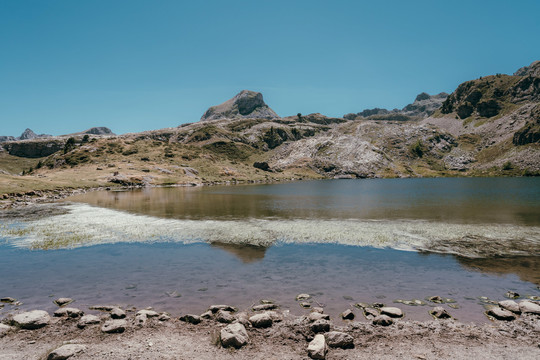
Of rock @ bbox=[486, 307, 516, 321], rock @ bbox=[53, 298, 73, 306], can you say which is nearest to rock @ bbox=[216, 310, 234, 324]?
rock @ bbox=[53, 298, 73, 306]

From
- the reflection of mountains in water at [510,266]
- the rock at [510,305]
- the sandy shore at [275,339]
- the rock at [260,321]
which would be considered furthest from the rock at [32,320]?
the reflection of mountains in water at [510,266]

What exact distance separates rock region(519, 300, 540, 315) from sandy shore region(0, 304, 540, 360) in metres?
0.31

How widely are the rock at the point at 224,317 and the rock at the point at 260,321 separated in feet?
3.68

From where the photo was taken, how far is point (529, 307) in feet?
52.6

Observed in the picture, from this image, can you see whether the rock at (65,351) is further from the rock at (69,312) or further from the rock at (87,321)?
the rock at (69,312)

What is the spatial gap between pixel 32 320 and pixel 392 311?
18.2 metres

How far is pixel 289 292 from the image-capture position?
19312 mm

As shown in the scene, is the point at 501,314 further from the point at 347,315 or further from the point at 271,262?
the point at 271,262

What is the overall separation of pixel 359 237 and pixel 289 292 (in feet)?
61.5

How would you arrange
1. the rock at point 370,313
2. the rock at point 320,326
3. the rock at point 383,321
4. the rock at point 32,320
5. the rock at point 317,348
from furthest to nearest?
the rock at point 370,313 < the rock at point 383,321 < the rock at point 32,320 < the rock at point 320,326 < the rock at point 317,348

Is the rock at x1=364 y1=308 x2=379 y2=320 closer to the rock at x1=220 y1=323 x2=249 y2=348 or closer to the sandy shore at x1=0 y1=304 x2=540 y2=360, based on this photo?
the sandy shore at x1=0 y1=304 x2=540 y2=360

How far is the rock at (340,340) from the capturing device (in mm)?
12820

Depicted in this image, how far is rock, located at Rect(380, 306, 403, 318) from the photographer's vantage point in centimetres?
1563

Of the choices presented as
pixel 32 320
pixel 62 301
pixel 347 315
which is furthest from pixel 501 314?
pixel 62 301
